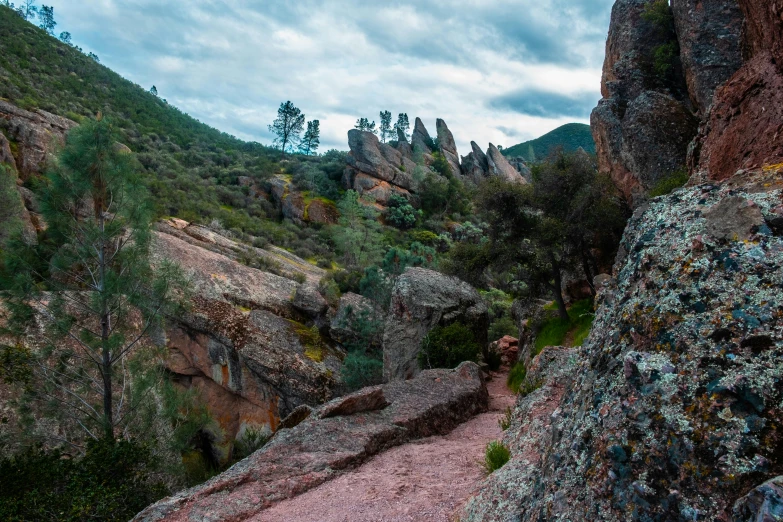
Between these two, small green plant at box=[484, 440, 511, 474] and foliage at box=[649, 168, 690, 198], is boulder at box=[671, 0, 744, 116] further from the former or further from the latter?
small green plant at box=[484, 440, 511, 474]

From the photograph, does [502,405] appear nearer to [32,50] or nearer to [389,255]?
[389,255]

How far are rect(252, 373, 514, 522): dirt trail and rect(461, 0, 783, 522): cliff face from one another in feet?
7.04

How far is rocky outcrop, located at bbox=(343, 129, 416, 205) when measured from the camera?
2199 inches

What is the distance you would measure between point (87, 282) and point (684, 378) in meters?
13.8

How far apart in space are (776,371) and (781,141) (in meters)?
3.85

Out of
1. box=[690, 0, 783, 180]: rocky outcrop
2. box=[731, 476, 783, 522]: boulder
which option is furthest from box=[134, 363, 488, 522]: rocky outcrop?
box=[690, 0, 783, 180]: rocky outcrop

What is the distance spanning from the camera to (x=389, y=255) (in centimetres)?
2580

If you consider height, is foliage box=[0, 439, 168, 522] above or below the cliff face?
below

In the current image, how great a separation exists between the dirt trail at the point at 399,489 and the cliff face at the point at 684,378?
2147 millimetres

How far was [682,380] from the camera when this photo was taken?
7.91 feet

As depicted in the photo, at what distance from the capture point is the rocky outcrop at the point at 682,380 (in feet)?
6.92

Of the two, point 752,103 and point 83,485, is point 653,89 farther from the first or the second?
point 83,485

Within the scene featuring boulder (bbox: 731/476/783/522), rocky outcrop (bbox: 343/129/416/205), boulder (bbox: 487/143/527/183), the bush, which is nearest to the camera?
boulder (bbox: 731/476/783/522)

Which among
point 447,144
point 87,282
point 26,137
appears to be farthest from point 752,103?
point 447,144
